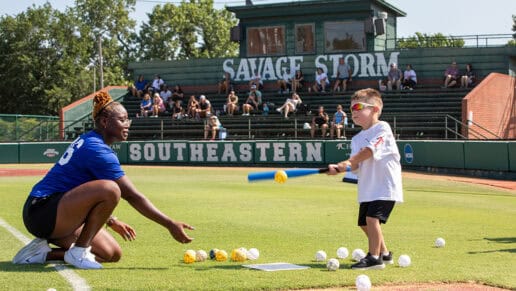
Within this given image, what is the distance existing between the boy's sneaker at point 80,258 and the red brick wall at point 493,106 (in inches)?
985

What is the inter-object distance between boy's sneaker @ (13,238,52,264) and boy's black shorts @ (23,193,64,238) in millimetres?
166

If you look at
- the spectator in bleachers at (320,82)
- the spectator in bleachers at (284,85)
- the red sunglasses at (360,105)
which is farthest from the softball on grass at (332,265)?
the spectator in bleachers at (284,85)

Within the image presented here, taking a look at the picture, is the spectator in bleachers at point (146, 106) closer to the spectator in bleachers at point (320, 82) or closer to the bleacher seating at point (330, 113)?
the bleacher seating at point (330, 113)

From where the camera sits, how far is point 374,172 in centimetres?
773

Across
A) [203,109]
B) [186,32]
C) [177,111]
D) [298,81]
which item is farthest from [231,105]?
[186,32]

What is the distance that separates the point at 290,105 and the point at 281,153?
3.87m

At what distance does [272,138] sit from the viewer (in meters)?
33.6

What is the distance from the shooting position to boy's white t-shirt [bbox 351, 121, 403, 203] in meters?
7.68

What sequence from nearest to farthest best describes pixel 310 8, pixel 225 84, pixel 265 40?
pixel 225 84, pixel 310 8, pixel 265 40

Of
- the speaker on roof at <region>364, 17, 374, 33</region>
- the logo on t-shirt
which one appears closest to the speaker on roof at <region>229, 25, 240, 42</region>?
the speaker on roof at <region>364, 17, 374, 33</region>

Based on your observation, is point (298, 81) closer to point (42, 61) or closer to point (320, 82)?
point (320, 82)

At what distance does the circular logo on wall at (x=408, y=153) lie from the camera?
28891 mm

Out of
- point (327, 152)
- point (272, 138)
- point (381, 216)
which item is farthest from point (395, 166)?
point (272, 138)

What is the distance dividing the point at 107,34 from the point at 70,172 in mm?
80614
